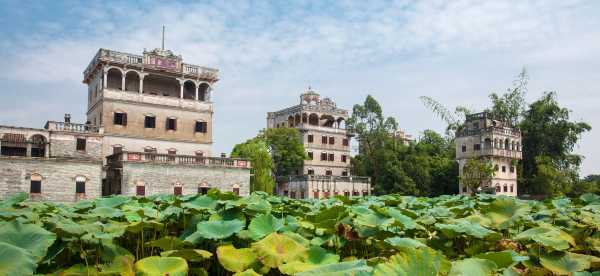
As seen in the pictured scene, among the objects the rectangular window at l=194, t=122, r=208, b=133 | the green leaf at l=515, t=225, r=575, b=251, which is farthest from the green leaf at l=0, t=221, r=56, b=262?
the rectangular window at l=194, t=122, r=208, b=133

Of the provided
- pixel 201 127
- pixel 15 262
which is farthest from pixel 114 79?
pixel 15 262

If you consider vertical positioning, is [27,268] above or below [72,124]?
below

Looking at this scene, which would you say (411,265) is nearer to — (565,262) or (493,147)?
(565,262)

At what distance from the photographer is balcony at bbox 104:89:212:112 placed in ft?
107

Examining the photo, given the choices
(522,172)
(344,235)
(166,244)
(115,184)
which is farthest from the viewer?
(522,172)

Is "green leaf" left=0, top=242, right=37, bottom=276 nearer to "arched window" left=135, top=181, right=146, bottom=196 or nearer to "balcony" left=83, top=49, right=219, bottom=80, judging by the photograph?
"arched window" left=135, top=181, right=146, bottom=196

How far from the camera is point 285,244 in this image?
2.96 metres

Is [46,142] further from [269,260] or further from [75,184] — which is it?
[269,260]

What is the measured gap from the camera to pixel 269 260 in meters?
2.79

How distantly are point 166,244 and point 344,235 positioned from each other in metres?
1.38

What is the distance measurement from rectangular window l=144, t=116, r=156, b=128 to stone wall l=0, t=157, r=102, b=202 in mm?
5076

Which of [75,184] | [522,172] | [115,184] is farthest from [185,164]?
[522,172]

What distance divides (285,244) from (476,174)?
140 feet

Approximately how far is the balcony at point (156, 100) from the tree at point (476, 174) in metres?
23.3
